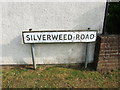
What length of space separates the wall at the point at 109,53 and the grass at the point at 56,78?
0.56ft

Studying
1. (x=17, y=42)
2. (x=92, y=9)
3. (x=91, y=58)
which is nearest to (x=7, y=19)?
(x=17, y=42)

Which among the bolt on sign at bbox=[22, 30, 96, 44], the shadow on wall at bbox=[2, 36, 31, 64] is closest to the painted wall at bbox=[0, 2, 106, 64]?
the shadow on wall at bbox=[2, 36, 31, 64]

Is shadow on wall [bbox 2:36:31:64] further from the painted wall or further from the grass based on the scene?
the grass

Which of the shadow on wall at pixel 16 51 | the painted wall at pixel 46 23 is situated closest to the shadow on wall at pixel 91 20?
the painted wall at pixel 46 23

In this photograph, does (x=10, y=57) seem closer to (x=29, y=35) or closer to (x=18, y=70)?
(x=18, y=70)

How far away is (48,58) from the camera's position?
162 inches

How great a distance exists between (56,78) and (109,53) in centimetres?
143

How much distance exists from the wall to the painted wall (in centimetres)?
31

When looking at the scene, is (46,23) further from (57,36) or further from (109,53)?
(109,53)

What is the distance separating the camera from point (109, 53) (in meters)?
3.81

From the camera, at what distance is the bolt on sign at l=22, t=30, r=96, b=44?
356 cm

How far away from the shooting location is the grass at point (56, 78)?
357 centimetres

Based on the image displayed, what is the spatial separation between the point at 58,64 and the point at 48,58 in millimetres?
331

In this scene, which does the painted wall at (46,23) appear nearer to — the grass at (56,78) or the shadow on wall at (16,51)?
the shadow on wall at (16,51)
